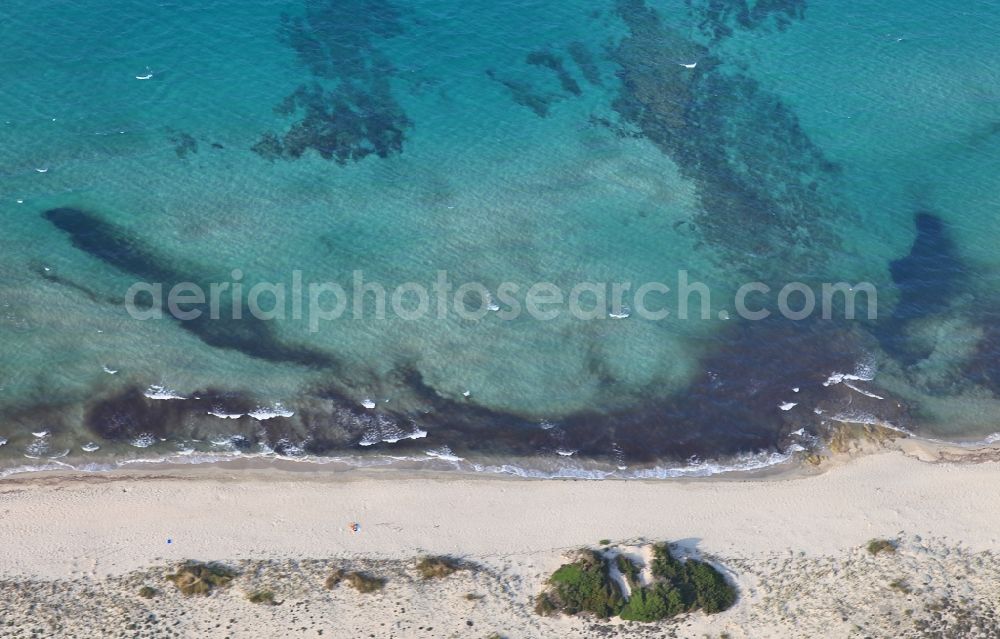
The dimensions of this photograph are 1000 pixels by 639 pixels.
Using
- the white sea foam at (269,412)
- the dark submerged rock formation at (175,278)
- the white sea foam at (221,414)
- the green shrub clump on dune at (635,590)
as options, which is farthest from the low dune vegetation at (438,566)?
the dark submerged rock formation at (175,278)

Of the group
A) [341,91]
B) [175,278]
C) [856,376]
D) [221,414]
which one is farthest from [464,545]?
[341,91]

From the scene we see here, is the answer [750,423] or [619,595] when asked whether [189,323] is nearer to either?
[619,595]

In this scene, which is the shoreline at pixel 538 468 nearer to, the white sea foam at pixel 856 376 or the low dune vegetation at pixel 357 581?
the white sea foam at pixel 856 376

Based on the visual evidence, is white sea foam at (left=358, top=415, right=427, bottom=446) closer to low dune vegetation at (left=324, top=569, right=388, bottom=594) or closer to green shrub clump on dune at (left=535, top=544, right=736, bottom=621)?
low dune vegetation at (left=324, top=569, right=388, bottom=594)

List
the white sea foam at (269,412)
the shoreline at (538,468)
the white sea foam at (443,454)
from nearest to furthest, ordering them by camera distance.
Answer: the shoreline at (538,468) → the white sea foam at (443,454) → the white sea foam at (269,412)

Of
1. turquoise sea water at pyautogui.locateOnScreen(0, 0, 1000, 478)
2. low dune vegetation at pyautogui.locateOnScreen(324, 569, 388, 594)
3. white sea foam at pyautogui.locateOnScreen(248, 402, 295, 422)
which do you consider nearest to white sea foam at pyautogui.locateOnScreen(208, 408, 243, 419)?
turquoise sea water at pyautogui.locateOnScreen(0, 0, 1000, 478)

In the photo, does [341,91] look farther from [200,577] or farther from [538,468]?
[200,577]

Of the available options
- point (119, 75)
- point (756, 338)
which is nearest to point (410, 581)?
point (756, 338)
